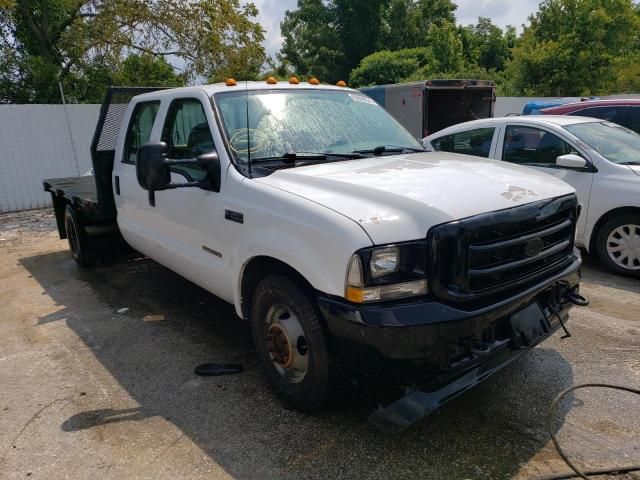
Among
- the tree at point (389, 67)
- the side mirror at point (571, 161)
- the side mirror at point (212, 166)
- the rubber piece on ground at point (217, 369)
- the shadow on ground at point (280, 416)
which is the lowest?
the shadow on ground at point (280, 416)

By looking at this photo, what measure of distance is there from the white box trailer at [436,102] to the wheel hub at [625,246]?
7.96m

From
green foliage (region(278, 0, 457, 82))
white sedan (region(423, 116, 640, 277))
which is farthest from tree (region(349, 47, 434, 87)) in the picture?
white sedan (region(423, 116, 640, 277))

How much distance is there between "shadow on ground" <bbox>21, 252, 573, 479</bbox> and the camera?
287 centimetres

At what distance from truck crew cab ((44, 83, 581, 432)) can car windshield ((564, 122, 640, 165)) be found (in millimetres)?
2785

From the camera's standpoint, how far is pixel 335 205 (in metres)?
2.88

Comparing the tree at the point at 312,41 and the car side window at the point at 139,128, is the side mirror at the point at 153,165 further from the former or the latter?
the tree at the point at 312,41

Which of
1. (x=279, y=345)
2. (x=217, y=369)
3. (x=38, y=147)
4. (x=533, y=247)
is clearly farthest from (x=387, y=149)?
(x=38, y=147)

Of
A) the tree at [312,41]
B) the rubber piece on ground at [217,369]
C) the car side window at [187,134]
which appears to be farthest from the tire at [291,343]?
the tree at [312,41]

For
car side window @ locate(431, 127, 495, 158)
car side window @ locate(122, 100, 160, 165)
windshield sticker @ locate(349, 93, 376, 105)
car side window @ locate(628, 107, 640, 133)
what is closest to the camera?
windshield sticker @ locate(349, 93, 376, 105)

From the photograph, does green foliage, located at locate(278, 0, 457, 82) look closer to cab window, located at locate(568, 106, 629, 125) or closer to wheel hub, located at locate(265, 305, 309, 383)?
cab window, located at locate(568, 106, 629, 125)

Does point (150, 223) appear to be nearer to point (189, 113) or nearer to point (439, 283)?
point (189, 113)


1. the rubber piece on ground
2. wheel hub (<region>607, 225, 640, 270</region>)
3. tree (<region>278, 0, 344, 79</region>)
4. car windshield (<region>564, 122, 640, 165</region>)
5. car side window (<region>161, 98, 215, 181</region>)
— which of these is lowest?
the rubber piece on ground

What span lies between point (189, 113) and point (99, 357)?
79.2 inches

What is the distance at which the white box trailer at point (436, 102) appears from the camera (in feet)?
42.5
